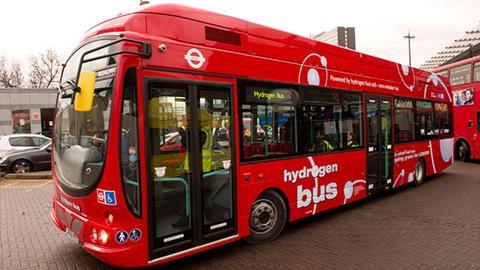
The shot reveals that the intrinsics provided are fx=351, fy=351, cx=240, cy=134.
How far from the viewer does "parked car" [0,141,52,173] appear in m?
12.9

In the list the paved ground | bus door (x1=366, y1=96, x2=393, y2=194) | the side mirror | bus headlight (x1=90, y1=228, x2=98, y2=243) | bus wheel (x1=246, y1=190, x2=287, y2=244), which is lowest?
the paved ground

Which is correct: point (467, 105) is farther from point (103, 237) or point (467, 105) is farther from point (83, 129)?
point (103, 237)

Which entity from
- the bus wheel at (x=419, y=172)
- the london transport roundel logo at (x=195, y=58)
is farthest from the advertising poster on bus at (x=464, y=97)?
the london transport roundel logo at (x=195, y=58)

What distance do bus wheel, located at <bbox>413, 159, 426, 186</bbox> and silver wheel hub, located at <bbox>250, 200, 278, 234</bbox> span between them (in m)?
6.01

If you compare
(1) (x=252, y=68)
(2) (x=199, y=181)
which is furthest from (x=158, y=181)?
(1) (x=252, y=68)

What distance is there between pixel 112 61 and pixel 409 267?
429 cm

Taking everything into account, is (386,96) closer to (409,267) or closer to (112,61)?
(409,267)

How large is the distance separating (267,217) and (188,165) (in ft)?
5.83

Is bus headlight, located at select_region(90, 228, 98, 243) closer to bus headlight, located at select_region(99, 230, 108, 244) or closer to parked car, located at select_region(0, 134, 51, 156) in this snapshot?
bus headlight, located at select_region(99, 230, 108, 244)

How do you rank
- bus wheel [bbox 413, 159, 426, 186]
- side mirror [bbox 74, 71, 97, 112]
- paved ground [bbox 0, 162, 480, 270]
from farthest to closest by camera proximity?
bus wheel [bbox 413, 159, 426, 186]
paved ground [bbox 0, 162, 480, 270]
side mirror [bbox 74, 71, 97, 112]

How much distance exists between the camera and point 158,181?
3.95m

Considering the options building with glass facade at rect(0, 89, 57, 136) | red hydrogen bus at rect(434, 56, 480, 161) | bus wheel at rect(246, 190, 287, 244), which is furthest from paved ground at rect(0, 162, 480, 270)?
building with glass facade at rect(0, 89, 57, 136)

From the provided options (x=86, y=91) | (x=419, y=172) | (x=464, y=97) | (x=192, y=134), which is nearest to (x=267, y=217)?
(x=192, y=134)

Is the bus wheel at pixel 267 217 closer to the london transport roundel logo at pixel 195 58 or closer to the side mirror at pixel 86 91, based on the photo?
the london transport roundel logo at pixel 195 58
